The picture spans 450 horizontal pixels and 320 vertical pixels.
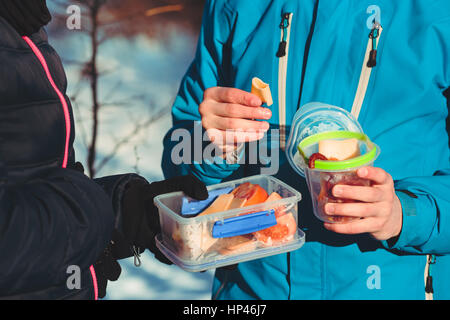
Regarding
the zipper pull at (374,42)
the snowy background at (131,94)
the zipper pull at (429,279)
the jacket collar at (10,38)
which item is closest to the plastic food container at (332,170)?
the zipper pull at (374,42)

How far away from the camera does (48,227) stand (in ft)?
3.84

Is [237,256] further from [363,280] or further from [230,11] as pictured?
[230,11]

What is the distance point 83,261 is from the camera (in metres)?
1.27

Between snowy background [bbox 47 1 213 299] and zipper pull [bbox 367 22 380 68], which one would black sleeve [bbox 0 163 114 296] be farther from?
snowy background [bbox 47 1 213 299]

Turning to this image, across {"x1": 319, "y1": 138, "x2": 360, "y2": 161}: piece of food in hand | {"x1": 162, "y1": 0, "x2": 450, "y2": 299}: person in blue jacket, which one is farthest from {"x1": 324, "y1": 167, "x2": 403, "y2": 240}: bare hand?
{"x1": 319, "y1": 138, "x2": 360, "y2": 161}: piece of food in hand

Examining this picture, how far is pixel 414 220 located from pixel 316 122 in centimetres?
44

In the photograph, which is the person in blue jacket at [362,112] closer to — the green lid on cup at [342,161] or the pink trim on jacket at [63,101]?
the green lid on cup at [342,161]

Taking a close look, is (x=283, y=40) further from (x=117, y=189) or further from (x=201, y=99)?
(x=117, y=189)

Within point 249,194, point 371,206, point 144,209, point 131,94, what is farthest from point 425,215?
point 131,94

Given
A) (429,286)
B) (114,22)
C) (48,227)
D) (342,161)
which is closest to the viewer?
(48,227)

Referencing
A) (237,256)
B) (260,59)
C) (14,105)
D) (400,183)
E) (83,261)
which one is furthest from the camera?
(260,59)

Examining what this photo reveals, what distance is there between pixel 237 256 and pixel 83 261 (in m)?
0.45

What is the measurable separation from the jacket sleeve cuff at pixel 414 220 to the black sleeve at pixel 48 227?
899 mm
